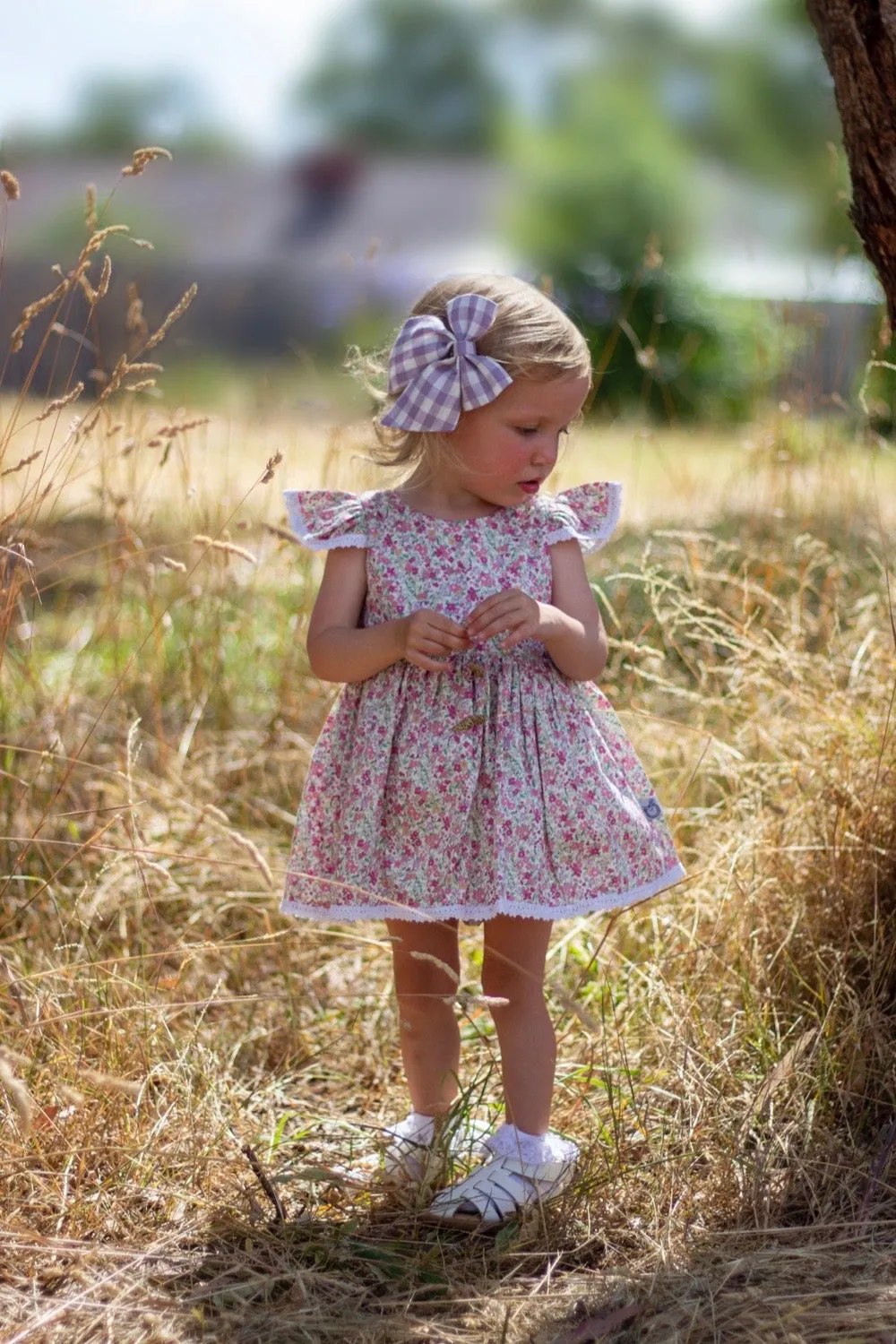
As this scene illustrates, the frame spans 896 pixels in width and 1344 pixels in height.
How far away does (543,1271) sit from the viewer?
1910 millimetres

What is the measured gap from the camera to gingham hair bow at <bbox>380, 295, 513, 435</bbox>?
6.50ft

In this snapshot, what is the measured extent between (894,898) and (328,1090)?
1013mm

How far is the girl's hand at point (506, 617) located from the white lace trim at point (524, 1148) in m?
0.70

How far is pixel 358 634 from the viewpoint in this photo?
2029 mm

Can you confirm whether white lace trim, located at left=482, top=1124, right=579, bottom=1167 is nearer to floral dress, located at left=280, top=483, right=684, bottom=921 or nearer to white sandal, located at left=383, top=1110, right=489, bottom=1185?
white sandal, located at left=383, top=1110, right=489, bottom=1185

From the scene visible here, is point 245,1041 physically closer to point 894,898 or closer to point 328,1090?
point 328,1090

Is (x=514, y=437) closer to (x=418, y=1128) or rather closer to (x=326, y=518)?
(x=326, y=518)

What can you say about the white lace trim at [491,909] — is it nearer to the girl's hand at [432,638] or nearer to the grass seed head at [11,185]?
the girl's hand at [432,638]

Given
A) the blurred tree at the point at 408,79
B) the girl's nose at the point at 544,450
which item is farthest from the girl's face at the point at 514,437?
the blurred tree at the point at 408,79

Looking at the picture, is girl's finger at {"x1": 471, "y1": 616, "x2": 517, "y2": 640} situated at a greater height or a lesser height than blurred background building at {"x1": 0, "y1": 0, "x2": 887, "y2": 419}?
lesser

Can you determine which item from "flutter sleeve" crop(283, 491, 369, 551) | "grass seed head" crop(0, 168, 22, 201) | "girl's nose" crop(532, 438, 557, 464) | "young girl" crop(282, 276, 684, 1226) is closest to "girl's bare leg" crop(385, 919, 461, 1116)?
"young girl" crop(282, 276, 684, 1226)

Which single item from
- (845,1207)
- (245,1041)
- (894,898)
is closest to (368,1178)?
(245,1041)

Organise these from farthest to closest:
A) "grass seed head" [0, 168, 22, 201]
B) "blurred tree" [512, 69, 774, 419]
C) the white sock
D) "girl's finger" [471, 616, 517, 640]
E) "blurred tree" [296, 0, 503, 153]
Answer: "blurred tree" [296, 0, 503, 153] → "blurred tree" [512, 69, 774, 419] → the white sock → "girl's finger" [471, 616, 517, 640] → "grass seed head" [0, 168, 22, 201]

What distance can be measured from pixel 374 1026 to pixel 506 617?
1.03m
